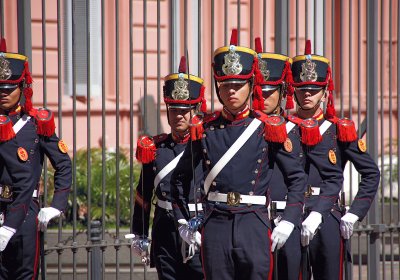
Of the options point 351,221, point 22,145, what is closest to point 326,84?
point 351,221

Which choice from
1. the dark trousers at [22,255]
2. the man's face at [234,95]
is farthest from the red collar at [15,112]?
the man's face at [234,95]

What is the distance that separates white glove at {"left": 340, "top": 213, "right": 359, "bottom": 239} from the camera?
724 centimetres

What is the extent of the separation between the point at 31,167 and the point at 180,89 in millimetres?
1078

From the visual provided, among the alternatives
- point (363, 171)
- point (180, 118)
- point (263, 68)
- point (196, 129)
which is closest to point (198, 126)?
point (196, 129)

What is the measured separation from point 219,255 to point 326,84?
1815 millimetres

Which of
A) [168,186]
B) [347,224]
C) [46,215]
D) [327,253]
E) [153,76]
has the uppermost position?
[153,76]

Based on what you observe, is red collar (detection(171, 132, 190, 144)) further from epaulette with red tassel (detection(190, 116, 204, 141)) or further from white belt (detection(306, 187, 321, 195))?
white belt (detection(306, 187, 321, 195))

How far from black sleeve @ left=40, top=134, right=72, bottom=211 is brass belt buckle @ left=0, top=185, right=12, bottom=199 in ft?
1.03

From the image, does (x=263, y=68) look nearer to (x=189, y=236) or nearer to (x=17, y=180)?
(x=189, y=236)

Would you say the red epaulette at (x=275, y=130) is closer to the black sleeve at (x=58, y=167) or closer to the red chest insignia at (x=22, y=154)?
the black sleeve at (x=58, y=167)

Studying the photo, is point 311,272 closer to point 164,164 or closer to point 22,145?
point 164,164

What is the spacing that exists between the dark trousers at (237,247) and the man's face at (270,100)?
0.95m

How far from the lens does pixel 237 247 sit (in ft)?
19.9

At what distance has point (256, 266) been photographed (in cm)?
605
